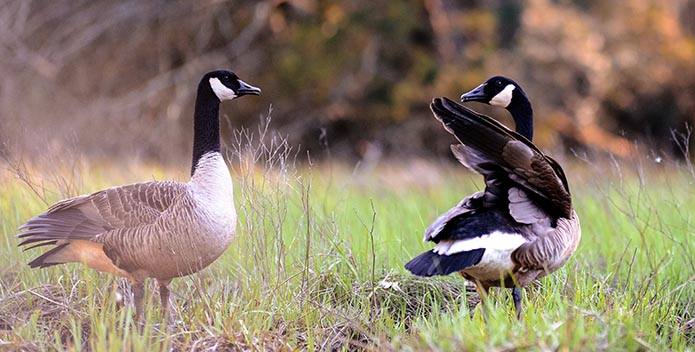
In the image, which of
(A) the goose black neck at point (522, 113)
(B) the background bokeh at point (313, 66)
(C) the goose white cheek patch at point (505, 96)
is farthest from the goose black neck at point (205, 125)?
(B) the background bokeh at point (313, 66)

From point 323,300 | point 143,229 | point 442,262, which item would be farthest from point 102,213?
point 442,262

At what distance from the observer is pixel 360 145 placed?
1717cm

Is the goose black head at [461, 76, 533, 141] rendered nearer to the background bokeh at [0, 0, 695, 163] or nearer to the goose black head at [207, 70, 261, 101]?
the goose black head at [207, 70, 261, 101]

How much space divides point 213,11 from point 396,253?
12.1 m

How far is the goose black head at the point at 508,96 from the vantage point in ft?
17.7

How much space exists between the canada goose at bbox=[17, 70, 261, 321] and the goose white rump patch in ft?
4.24

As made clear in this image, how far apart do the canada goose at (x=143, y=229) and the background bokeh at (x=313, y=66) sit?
8920 millimetres

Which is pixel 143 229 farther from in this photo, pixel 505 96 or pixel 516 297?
pixel 505 96

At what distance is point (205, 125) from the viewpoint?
A: 5.31m

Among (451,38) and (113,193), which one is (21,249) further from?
(451,38)

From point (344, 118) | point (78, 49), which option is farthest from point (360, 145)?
point (78, 49)

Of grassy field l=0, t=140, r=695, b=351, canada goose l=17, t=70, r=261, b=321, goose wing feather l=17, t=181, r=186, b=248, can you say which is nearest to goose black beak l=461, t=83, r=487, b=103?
grassy field l=0, t=140, r=695, b=351

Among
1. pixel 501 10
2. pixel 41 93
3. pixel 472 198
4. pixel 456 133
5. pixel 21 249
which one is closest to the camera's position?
pixel 456 133

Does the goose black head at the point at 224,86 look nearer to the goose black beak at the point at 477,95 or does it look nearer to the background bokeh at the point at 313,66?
the goose black beak at the point at 477,95
